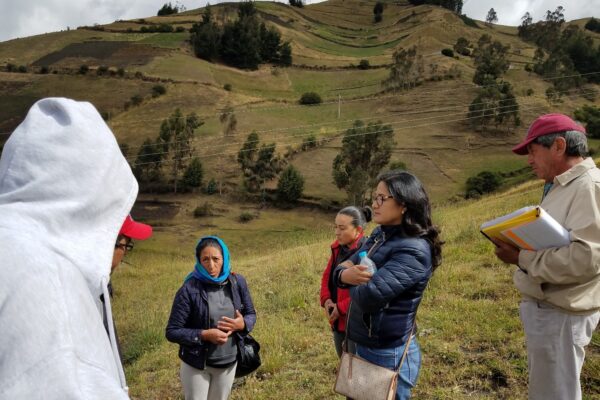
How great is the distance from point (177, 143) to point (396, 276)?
113 ft

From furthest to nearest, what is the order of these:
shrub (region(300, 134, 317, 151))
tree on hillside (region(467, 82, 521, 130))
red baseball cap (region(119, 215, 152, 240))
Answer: tree on hillside (region(467, 82, 521, 130)), shrub (region(300, 134, 317, 151)), red baseball cap (region(119, 215, 152, 240))

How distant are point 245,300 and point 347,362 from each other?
1.04m

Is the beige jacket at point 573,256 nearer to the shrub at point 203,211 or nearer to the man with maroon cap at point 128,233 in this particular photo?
the man with maroon cap at point 128,233

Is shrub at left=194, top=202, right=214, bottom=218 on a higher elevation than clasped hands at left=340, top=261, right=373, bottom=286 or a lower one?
lower

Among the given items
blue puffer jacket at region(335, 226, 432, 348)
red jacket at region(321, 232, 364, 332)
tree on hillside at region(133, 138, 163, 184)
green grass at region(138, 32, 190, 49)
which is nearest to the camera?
blue puffer jacket at region(335, 226, 432, 348)

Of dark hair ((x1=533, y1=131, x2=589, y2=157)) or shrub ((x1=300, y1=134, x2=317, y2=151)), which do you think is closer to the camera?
dark hair ((x1=533, y1=131, x2=589, y2=157))

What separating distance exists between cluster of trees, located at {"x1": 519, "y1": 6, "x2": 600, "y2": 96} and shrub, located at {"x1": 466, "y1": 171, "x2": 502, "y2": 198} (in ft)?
71.9

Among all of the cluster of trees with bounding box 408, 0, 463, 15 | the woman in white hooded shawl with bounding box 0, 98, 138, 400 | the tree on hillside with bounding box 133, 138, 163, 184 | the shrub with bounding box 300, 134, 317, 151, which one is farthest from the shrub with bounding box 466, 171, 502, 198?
the cluster of trees with bounding box 408, 0, 463, 15

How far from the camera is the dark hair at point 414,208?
2.50 m

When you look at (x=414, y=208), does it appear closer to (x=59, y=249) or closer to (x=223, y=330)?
(x=223, y=330)

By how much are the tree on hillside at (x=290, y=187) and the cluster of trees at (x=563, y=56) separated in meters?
29.7

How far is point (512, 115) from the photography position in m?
39.0

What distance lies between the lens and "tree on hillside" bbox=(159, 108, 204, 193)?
3425cm

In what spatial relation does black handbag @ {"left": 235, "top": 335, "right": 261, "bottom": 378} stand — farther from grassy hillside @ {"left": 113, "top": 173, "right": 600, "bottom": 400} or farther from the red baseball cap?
the red baseball cap
